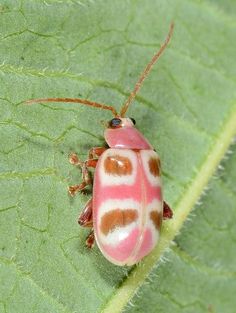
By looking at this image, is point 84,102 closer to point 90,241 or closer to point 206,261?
point 90,241

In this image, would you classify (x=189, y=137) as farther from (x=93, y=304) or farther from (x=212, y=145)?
(x=93, y=304)

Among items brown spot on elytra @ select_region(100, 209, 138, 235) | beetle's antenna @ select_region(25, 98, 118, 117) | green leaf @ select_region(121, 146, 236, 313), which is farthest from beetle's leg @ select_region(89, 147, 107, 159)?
green leaf @ select_region(121, 146, 236, 313)

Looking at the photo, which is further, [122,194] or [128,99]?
[128,99]

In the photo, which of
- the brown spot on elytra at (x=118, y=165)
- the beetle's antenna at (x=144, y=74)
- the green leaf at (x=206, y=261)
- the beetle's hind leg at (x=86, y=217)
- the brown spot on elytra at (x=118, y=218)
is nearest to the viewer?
the brown spot on elytra at (x=118, y=218)

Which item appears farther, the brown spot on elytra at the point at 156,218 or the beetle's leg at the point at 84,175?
the beetle's leg at the point at 84,175

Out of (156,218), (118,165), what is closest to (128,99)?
(118,165)

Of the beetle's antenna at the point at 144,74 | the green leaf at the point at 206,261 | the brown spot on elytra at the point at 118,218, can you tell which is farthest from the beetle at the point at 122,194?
the green leaf at the point at 206,261

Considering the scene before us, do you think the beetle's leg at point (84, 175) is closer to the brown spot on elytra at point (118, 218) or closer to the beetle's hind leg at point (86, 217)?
the beetle's hind leg at point (86, 217)
